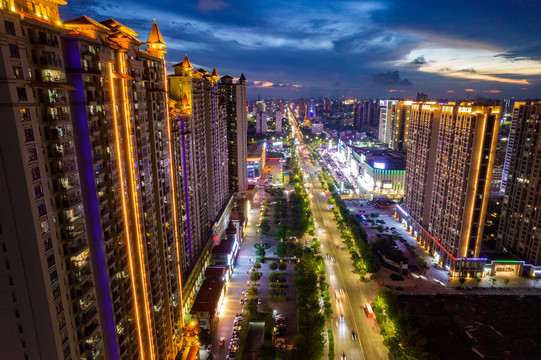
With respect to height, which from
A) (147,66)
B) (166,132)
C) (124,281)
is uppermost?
(147,66)

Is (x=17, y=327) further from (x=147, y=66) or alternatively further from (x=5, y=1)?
(x=147, y=66)

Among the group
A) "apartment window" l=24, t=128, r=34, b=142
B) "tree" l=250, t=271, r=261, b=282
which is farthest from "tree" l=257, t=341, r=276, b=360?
"apartment window" l=24, t=128, r=34, b=142

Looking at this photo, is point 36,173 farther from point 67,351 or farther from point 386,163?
point 386,163

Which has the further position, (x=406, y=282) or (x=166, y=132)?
(x=406, y=282)

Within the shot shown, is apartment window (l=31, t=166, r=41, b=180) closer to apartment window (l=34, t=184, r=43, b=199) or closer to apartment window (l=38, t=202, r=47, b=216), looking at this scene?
apartment window (l=34, t=184, r=43, b=199)

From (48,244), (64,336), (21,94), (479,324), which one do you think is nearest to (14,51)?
(21,94)

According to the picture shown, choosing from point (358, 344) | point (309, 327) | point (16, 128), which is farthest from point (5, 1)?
point (358, 344)
